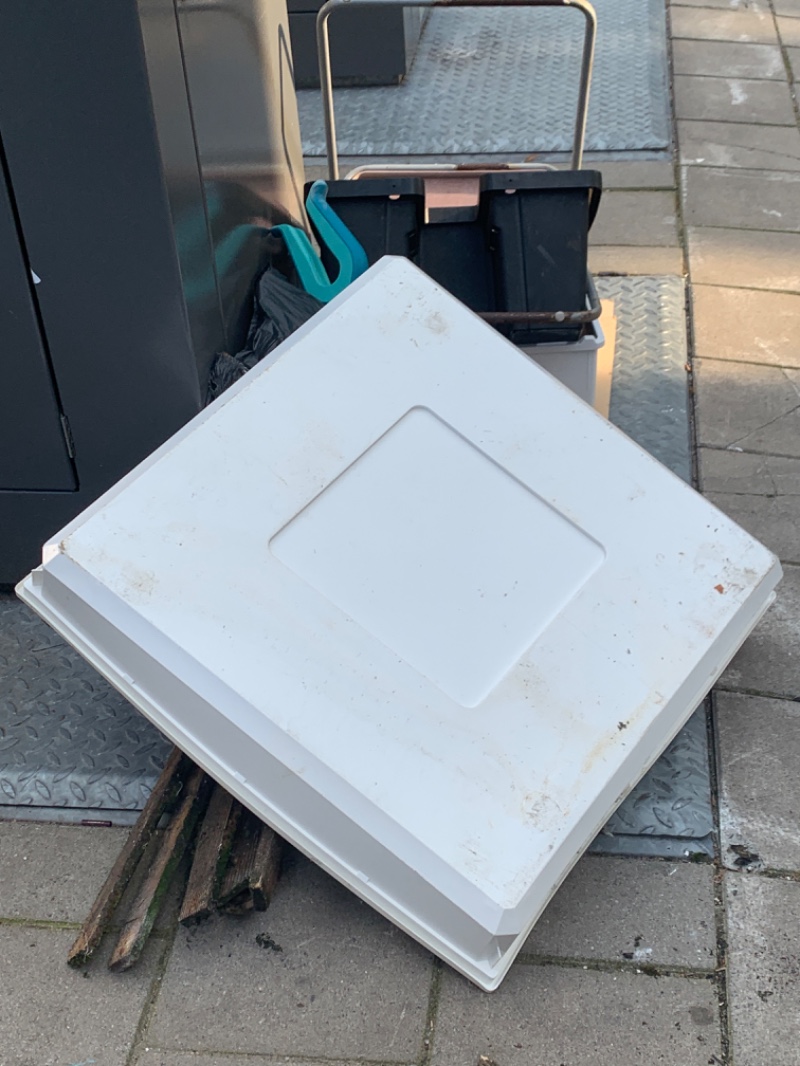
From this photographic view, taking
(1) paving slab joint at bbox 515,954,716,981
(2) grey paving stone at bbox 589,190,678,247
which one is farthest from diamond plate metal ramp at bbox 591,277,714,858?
(2) grey paving stone at bbox 589,190,678,247

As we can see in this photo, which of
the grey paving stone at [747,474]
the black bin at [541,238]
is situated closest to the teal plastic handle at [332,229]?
the black bin at [541,238]

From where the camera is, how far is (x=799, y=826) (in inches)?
80.1

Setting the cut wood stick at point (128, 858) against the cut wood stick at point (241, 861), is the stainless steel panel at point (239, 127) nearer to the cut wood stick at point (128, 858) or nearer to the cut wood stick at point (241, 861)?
the cut wood stick at point (128, 858)

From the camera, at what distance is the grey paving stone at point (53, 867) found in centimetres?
194

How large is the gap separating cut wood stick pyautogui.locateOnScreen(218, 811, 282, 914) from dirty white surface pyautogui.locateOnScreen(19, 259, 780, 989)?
0.20 metres

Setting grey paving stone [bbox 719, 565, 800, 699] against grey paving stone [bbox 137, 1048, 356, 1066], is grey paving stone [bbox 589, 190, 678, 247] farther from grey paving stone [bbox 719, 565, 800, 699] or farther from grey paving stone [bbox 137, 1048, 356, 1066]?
grey paving stone [bbox 137, 1048, 356, 1066]

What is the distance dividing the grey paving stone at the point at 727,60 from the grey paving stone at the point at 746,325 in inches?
83.3

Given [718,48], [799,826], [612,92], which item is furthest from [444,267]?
[718,48]

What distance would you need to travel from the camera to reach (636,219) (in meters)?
4.15

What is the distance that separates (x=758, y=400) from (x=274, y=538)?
6.52 feet

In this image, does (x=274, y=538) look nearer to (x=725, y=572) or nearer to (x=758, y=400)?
(x=725, y=572)

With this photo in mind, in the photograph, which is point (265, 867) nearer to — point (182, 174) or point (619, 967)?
point (619, 967)

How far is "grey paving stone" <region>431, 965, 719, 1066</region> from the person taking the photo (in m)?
1.69

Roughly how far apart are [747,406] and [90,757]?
7.07ft
